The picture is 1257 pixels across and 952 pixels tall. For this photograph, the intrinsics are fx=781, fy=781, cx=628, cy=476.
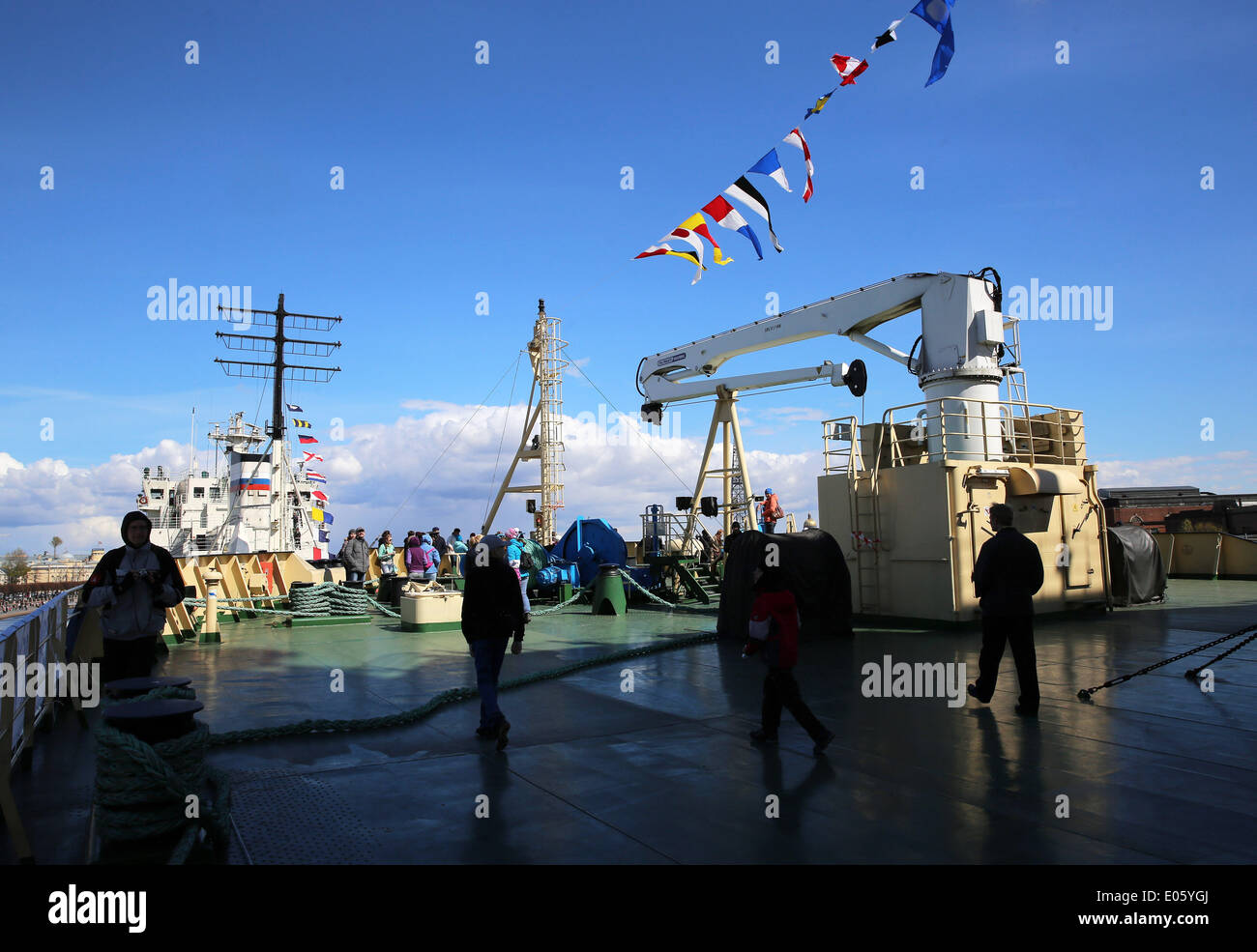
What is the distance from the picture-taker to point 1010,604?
7.10 m

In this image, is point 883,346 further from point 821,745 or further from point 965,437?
point 821,745

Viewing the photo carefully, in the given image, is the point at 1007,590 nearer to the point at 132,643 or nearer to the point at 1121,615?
the point at 132,643

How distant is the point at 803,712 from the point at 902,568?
28.2ft

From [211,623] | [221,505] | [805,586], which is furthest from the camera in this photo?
[221,505]

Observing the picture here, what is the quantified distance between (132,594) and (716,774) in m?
4.65

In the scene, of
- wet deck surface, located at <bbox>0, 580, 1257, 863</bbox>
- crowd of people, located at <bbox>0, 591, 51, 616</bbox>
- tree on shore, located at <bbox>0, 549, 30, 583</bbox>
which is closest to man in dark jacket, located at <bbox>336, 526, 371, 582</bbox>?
wet deck surface, located at <bbox>0, 580, 1257, 863</bbox>

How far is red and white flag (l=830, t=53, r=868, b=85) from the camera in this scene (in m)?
12.2

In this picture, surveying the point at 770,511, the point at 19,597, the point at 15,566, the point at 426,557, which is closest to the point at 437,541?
the point at 426,557

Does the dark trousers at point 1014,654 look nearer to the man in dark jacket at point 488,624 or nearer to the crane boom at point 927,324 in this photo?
the man in dark jacket at point 488,624

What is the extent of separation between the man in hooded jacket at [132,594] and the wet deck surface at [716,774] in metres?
0.81

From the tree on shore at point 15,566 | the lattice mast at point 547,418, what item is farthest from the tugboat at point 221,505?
the tree on shore at point 15,566

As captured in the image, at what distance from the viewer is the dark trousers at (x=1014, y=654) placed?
7.04m

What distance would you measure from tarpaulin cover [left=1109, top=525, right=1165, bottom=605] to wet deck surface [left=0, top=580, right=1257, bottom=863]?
6.41 meters
